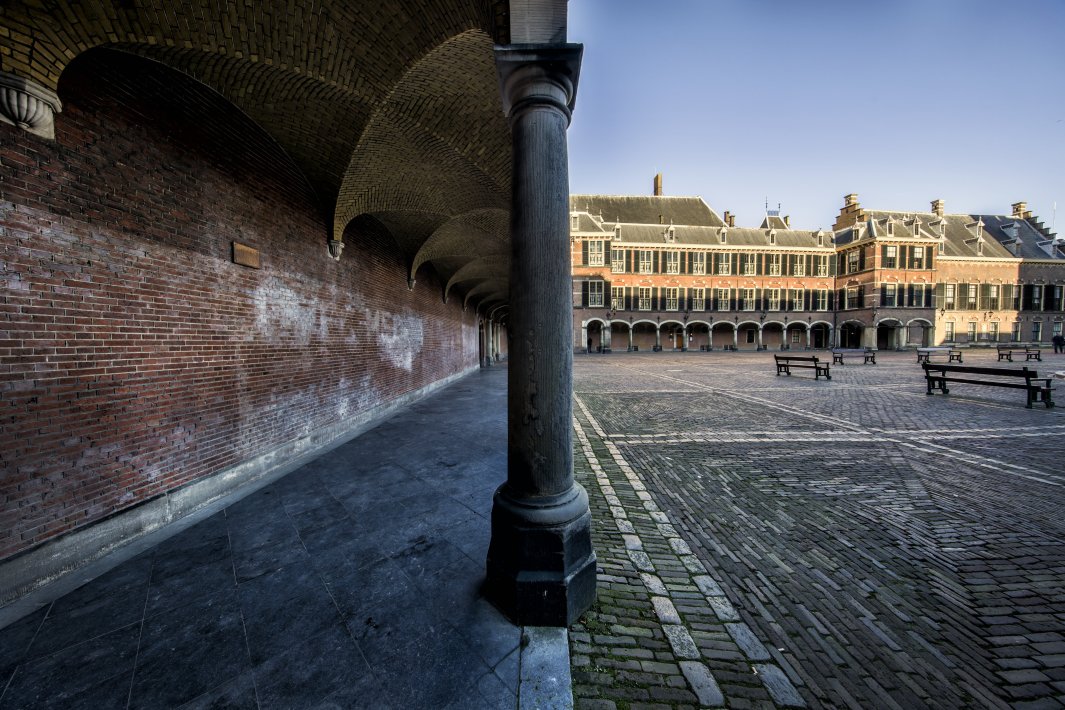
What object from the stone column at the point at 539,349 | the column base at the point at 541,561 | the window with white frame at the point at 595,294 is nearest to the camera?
the column base at the point at 541,561

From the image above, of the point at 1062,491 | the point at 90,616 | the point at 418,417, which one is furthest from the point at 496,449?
the point at 1062,491

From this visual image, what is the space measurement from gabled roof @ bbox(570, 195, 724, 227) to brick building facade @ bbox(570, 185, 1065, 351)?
7.2 inches

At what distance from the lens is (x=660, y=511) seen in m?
3.61

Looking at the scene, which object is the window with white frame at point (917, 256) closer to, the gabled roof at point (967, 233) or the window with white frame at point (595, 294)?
the gabled roof at point (967, 233)

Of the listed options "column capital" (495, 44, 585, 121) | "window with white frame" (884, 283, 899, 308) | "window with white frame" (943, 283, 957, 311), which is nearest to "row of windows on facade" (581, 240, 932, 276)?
"window with white frame" (884, 283, 899, 308)

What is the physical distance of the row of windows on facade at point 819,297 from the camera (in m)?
34.2

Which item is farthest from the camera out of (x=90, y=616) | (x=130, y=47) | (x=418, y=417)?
(x=418, y=417)

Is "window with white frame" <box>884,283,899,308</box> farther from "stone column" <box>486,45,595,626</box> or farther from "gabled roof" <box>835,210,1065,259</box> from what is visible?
"stone column" <box>486,45,595,626</box>

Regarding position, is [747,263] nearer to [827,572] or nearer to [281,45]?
[827,572]

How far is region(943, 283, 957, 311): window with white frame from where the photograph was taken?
1374 inches

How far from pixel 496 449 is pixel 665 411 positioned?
14.2 ft

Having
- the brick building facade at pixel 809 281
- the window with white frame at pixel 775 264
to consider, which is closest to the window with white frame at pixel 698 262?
the brick building facade at pixel 809 281

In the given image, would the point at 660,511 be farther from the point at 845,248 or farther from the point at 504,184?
the point at 845,248

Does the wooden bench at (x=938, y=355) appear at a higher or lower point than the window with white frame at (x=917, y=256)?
lower
